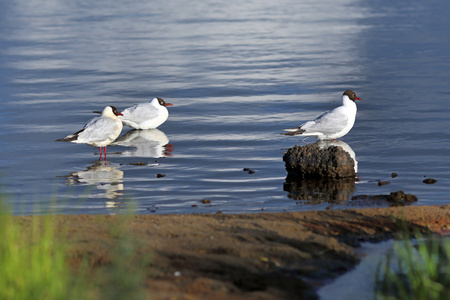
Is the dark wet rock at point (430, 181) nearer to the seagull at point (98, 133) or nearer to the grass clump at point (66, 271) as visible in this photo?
the grass clump at point (66, 271)

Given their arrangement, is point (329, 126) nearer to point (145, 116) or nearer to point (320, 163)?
point (320, 163)

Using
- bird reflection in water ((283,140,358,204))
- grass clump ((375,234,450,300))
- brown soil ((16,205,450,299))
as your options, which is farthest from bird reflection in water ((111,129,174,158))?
grass clump ((375,234,450,300))

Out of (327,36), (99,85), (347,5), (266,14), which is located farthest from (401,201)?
(347,5)

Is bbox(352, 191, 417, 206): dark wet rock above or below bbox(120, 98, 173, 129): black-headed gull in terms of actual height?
below

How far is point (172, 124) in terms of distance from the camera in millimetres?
16078

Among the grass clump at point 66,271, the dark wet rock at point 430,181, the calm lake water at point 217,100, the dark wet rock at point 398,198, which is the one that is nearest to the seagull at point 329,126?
the calm lake water at point 217,100

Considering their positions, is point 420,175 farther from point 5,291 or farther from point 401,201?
point 5,291

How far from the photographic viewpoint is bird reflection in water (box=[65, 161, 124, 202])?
10.4 metres

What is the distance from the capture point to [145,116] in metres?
15.4

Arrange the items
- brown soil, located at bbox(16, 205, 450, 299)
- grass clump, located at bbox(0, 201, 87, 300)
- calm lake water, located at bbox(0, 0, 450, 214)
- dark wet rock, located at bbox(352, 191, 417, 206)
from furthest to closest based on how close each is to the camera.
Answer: calm lake water, located at bbox(0, 0, 450, 214) → dark wet rock, located at bbox(352, 191, 417, 206) → brown soil, located at bbox(16, 205, 450, 299) → grass clump, located at bbox(0, 201, 87, 300)

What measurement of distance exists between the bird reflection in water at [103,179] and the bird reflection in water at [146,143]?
3.58 ft

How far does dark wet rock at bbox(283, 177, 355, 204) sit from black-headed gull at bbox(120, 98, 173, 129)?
208 inches

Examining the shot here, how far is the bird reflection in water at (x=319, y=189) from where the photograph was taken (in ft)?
31.9

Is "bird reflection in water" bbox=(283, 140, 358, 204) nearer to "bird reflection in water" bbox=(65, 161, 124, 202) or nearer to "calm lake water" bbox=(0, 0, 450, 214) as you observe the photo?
"calm lake water" bbox=(0, 0, 450, 214)
